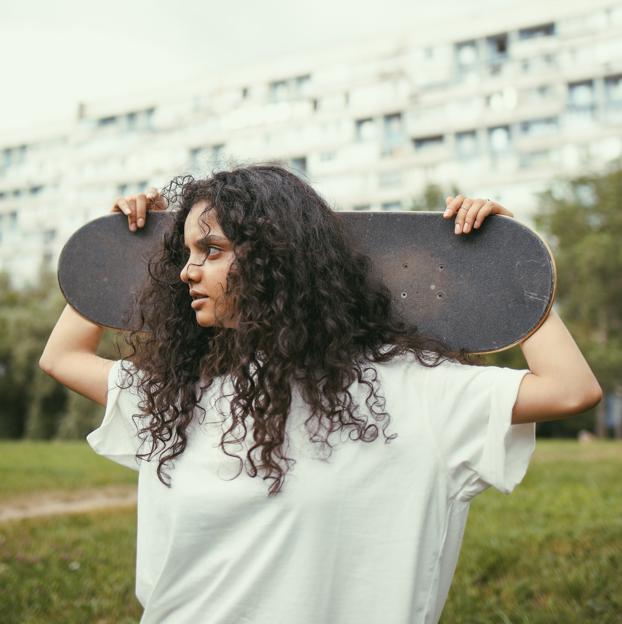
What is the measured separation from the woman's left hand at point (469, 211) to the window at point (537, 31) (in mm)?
43325

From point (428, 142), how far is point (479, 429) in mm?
43592

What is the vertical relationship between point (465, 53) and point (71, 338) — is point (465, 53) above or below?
above

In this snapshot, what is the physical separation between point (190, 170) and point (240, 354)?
27.8 inches

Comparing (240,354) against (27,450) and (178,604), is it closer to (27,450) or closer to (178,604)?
(178,604)

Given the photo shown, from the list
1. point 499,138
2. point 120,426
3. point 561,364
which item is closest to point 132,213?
point 120,426

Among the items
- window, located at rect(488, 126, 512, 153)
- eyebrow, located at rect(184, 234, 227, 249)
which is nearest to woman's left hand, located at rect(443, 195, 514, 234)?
eyebrow, located at rect(184, 234, 227, 249)

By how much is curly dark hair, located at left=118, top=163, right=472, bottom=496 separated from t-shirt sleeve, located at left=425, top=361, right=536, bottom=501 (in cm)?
9

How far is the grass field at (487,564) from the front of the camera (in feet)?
12.0

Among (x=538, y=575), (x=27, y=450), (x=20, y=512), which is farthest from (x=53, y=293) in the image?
(x=538, y=575)

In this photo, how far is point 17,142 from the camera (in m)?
59.5

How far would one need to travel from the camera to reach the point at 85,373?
2.05 meters

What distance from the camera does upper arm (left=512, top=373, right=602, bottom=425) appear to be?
63.6 inches

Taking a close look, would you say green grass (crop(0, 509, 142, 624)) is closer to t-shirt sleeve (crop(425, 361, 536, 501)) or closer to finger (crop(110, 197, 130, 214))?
finger (crop(110, 197, 130, 214))

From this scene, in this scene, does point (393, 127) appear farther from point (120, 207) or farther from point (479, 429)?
point (479, 429)
